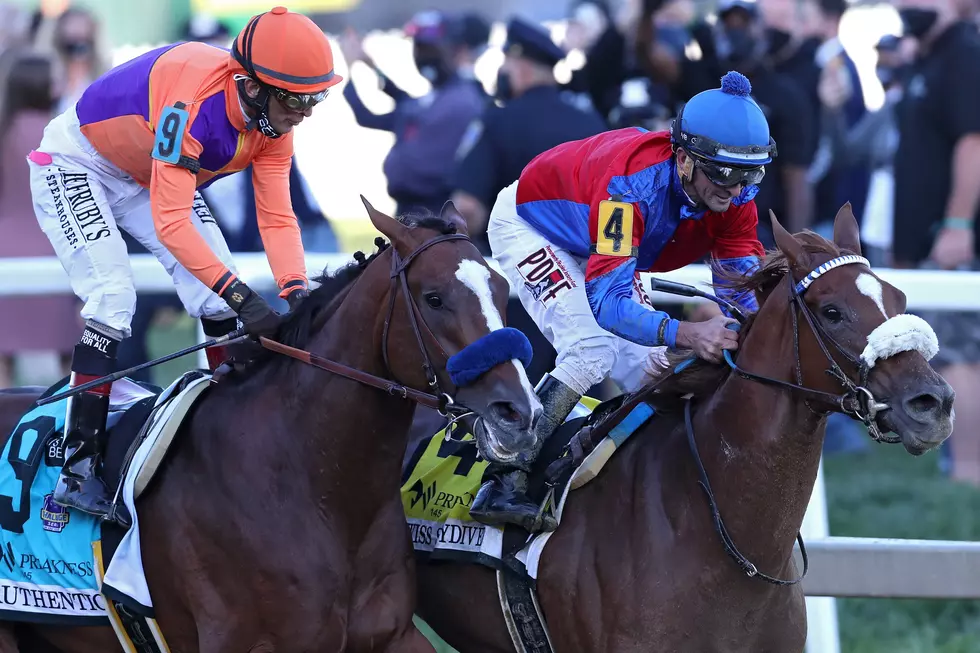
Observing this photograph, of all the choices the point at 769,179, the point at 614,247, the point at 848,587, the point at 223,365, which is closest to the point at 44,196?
the point at 223,365

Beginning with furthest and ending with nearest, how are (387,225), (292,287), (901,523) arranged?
1. (901,523)
2. (292,287)
3. (387,225)

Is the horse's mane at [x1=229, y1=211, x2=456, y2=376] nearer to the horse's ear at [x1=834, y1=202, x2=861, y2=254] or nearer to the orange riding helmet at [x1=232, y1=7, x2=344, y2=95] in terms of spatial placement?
the orange riding helmet at [x1=232, y1=7, x2=344, y2=95]

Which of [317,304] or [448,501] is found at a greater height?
[317,304]

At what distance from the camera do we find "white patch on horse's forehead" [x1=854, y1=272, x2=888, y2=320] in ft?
12.5

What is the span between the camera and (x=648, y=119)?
770 cm

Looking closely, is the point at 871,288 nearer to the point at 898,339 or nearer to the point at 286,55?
the point at 898,339

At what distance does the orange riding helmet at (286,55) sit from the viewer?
13.9 feet

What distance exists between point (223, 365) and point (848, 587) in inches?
86.6

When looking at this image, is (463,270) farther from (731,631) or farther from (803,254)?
(731,631)

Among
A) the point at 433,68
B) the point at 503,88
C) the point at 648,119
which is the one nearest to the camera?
the point at 648,119

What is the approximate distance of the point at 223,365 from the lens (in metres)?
4.48

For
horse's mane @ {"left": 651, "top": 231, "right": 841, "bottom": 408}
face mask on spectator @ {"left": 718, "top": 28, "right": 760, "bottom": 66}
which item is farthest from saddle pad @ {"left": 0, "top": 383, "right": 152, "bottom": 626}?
face mask on spectator @ {"left": 718, "top": 28, "right": 760, "bottom": 66}

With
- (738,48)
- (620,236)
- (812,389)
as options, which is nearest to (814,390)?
(812,389)

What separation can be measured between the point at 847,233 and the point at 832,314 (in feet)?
1.05
